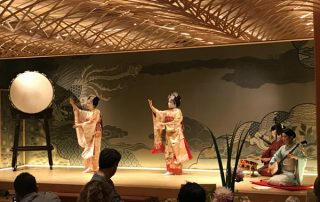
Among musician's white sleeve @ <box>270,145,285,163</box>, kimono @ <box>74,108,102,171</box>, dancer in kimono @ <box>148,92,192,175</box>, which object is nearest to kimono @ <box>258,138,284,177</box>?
musician's white sleeve @ <box>270,145,285,163</box>

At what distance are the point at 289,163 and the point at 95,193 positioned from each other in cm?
480

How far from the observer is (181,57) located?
8953 mm

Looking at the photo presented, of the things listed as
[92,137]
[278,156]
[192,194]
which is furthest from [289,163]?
[192,194]

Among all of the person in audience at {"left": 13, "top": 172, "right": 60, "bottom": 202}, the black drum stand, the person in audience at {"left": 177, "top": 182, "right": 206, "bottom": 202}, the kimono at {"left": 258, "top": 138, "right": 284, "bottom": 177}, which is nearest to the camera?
the person in audience at {"left": 177, "top": 182, "right": 206, "bottom": 202}

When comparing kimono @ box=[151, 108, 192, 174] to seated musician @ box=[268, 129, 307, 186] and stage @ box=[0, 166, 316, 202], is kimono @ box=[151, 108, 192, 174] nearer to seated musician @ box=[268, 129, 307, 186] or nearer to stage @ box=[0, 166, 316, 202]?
stage @ box=[0, 166, 316, 202]

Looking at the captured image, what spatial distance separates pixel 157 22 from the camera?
594 cm

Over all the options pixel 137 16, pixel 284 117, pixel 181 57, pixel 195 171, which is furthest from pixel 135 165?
pixel 137 16

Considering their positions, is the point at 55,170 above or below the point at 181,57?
below

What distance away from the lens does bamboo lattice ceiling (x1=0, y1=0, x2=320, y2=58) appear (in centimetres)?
484

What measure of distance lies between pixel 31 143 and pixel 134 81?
262 centimetres

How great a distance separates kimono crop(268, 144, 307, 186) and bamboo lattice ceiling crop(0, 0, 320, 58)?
1.60m

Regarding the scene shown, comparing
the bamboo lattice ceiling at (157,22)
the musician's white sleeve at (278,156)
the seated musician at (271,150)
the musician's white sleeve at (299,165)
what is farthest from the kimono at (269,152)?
the bamboo lattice ceiling at (157,22)

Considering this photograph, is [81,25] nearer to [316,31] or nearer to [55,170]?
[55,170]

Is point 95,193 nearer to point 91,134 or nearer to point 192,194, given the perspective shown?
point 192,194
